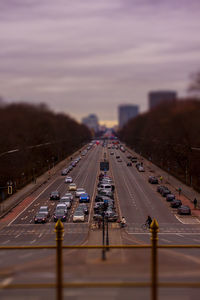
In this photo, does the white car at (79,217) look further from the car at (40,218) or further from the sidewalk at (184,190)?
the sidewalk at (184,190)

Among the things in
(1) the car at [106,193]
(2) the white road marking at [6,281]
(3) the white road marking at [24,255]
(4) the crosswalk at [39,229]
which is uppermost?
(3) the white road marking at [24,255]

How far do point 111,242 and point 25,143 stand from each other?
32598mm

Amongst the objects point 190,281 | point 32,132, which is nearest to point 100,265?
point 190,281

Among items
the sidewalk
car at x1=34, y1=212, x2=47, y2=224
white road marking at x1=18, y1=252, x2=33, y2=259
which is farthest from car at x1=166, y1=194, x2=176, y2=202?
white road marking at x1=18, y1=252, x2=33, y2=259

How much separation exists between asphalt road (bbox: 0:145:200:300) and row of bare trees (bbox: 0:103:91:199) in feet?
12.0

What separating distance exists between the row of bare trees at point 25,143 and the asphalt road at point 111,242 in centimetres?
365

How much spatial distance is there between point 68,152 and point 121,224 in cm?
7387

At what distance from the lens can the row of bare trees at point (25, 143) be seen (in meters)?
40.7

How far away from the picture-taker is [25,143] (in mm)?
53812

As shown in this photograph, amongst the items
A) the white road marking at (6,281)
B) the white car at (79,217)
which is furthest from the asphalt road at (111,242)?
the white car at (79,217)

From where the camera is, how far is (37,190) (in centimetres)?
4703

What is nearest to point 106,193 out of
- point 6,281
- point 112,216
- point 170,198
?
point 170,198

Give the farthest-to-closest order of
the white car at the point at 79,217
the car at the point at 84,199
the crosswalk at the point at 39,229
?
the car at the point at 84,199
the white car at the point at 79,217
the crosswalk at the point at 39,229

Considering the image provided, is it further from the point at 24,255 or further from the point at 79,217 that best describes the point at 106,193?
the point at 24,255
